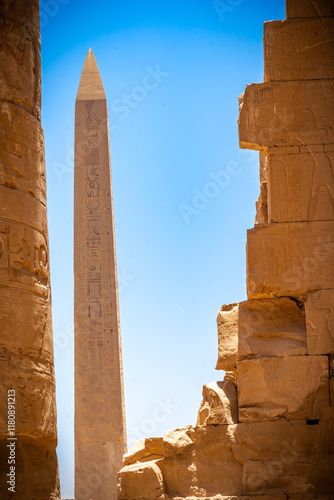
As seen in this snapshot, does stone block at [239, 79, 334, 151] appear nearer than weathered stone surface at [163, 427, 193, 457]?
No

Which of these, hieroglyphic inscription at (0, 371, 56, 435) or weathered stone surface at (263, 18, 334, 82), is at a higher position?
weathered stone surface at (263, 18, 334, 82)

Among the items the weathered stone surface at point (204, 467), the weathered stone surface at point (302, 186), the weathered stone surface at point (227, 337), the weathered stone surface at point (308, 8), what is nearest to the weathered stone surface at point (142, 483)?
the weathered stone surface at point (204, 467)

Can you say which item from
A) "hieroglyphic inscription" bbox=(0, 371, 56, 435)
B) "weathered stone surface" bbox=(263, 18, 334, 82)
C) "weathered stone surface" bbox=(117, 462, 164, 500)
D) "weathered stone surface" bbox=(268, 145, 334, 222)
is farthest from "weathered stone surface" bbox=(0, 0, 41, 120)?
"weathered stone surface" bbox=(117, 462, 164, 500)

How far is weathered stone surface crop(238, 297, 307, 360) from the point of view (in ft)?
27.0

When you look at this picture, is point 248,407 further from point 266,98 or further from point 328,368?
point 266,98

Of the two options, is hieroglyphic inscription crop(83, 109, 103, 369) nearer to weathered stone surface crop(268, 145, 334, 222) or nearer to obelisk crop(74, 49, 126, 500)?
obelisk crop(74, 49, 126, 500)

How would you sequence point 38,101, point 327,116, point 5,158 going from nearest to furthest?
point 5,158, point 38,101, point 327,116

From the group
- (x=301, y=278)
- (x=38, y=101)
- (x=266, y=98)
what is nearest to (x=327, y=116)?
(x=266, y=98)

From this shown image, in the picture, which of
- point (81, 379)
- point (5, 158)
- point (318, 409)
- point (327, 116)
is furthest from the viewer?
point (81, 379)

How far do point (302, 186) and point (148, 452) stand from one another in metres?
2.94

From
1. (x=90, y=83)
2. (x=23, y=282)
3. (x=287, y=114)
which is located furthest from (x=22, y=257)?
(x=90, y=83)

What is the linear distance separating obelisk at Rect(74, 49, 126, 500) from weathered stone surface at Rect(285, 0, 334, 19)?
4.43 meters

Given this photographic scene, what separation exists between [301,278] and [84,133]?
17.9 ft

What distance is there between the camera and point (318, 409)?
8.02m
